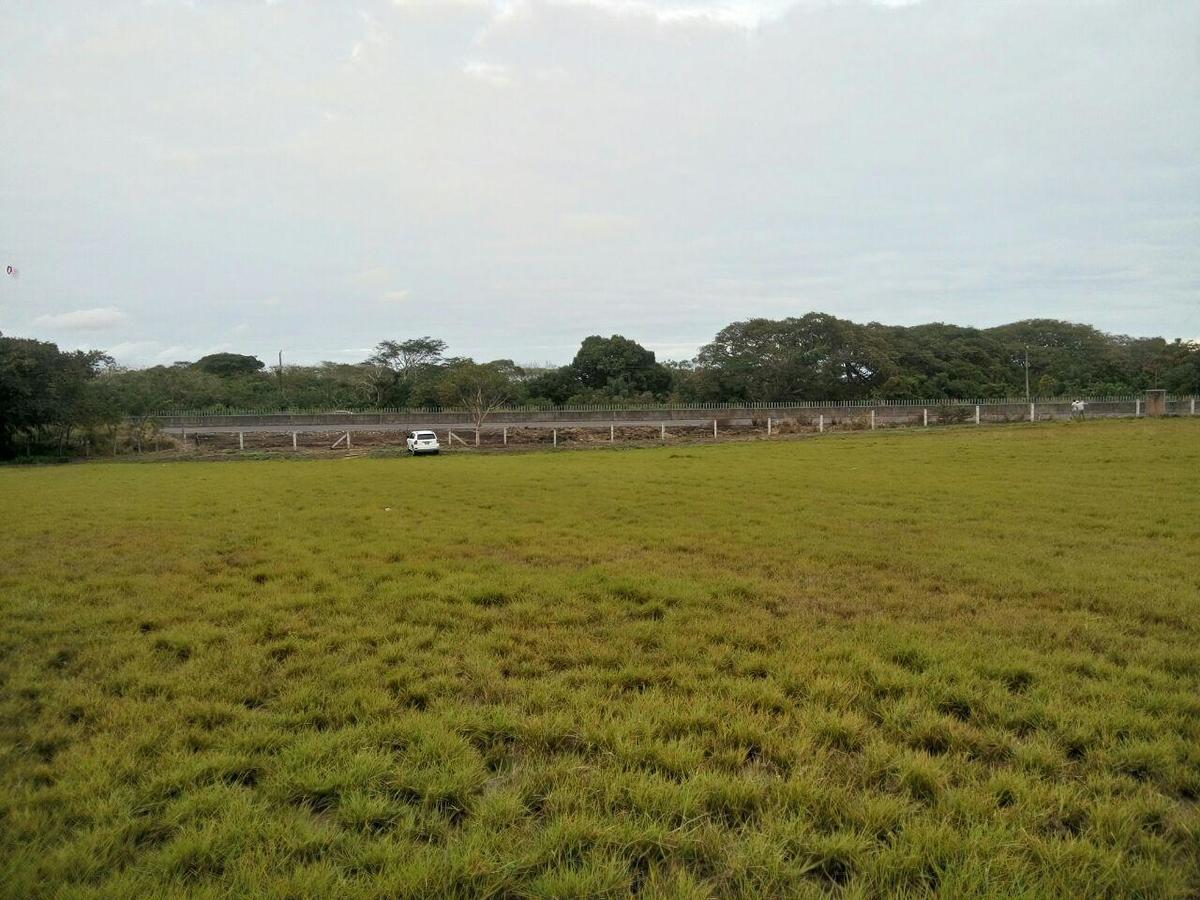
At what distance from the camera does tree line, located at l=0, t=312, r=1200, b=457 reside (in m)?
48.3

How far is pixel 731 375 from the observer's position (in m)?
54.4

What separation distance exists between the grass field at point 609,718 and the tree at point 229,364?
71.6m

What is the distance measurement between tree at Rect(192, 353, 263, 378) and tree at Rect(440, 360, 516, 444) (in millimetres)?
39843

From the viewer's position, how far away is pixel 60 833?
2.55 metres

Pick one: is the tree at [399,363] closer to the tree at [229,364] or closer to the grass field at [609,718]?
the tree at [229,364]

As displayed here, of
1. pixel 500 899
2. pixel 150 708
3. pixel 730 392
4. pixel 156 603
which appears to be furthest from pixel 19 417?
pixel 730 392

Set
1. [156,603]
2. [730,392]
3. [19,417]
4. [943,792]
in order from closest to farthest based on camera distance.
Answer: [943,792] → [156,603] → [19,417] → [730,392]

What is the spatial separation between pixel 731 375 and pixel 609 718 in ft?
173

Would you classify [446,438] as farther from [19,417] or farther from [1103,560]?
[1103,560]

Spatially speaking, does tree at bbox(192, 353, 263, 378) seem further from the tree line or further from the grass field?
the grass field

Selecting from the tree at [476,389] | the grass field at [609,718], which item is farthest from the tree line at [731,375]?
the grass field at [609,718]

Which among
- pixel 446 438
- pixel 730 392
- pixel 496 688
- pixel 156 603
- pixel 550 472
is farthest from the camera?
pixel 730 392

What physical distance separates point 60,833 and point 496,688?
1.99 m

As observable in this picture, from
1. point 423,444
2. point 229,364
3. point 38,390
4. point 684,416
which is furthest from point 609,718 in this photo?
point 229,364
